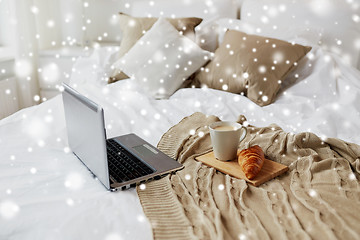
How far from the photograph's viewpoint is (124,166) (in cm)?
94

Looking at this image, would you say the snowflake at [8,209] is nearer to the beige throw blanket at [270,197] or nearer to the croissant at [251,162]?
the beige throw blanket at [270,197]

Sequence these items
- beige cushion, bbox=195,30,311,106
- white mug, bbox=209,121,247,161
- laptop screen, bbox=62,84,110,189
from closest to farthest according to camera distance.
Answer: laptop screen, bbox=62,84,110,189 → white mug, bbox=209,121,247,161 → beige cushion, bbox=195,30,311,106

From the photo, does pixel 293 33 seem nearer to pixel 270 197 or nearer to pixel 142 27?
pixel 142 27

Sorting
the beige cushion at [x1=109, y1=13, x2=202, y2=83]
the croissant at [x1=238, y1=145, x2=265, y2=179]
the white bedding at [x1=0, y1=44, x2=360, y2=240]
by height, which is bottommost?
the white bedding at [x1=0, y1=44, x2=360, y2=240]

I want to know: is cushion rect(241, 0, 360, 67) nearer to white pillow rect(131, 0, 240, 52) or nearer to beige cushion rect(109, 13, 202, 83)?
white pillow rect(131, 0, 240, 52)

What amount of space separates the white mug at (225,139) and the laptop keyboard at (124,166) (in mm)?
198

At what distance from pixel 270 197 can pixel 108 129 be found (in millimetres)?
701

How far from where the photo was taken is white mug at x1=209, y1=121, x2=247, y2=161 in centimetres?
92

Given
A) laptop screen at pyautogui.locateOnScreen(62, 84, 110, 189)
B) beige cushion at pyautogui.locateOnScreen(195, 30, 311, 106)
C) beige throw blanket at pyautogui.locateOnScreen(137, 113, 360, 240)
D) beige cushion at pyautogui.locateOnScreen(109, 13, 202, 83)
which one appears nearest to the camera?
beige throw blanket at pyautogui.locateOnScreen(137, 113, 360, 240)

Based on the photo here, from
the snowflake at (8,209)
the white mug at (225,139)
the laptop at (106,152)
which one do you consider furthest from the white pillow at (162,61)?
the snowflake at (8,209)

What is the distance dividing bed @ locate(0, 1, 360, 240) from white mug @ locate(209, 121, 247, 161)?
0.27 meters

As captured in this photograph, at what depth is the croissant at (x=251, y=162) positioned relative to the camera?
85 cm

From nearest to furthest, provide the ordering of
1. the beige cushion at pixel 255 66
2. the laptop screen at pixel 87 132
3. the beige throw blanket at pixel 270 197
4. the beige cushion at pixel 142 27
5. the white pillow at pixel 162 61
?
the beige throw blanket at pixel 270 197
the laptop screen at pixel 87 132
the beige cushion at pixel 255 66
the white pillow at pixel 162 61
the beige cushion at pixel 142 27

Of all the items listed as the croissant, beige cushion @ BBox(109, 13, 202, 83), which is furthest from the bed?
the croissant
